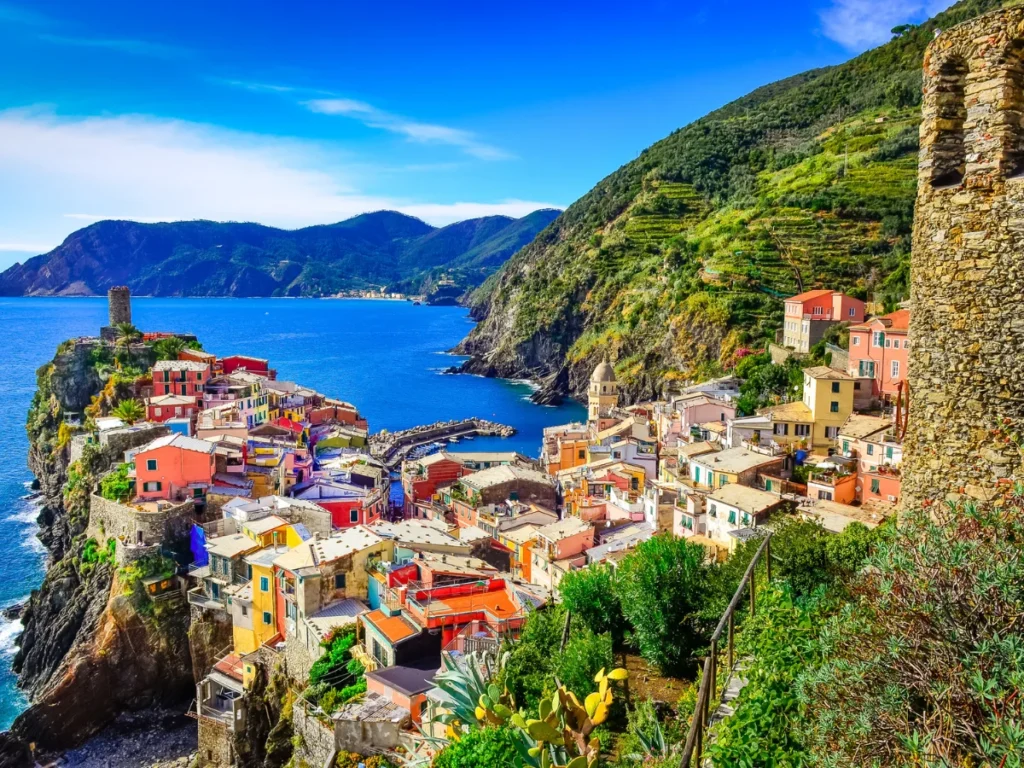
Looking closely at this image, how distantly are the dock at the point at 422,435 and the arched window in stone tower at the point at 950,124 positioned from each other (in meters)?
52.5

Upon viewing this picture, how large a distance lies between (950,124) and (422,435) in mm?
62761

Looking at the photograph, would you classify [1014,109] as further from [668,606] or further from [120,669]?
[120,669]

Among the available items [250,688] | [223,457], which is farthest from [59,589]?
[250,688]

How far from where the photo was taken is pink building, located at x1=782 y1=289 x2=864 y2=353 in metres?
52.6

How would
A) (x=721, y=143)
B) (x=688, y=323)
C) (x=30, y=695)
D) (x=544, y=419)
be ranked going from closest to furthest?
(x=30, y=695) → (x=688, y=323) → (x=544, y=419) → (x=721, y=143)

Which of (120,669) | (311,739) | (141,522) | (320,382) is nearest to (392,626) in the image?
(311,739)

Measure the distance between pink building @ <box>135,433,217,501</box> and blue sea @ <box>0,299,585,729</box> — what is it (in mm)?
8973

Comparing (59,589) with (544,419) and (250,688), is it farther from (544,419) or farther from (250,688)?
(544,419)

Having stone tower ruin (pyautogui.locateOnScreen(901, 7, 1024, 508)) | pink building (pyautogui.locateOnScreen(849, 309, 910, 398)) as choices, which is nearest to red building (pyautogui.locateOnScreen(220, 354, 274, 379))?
pink building (pyautogui.locateOnScreen(849, 309, 910, 398))

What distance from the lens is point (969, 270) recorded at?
595cm

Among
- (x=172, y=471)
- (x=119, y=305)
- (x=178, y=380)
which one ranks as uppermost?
(x=119, y=305)

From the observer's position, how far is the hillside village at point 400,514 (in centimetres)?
1988

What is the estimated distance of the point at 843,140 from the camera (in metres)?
85.6

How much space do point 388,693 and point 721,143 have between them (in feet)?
356
